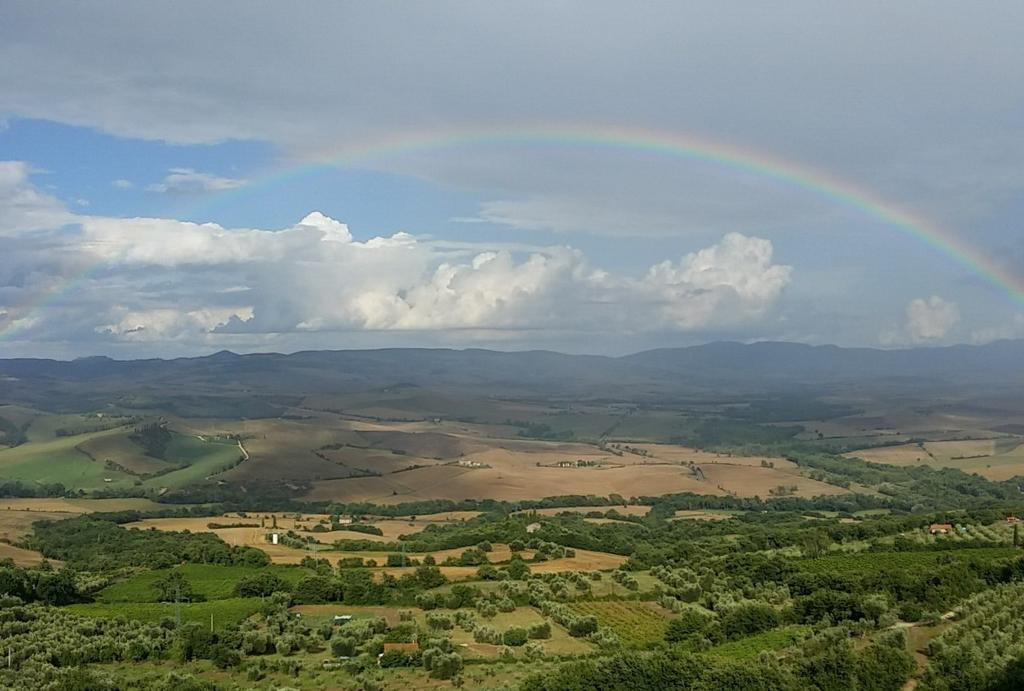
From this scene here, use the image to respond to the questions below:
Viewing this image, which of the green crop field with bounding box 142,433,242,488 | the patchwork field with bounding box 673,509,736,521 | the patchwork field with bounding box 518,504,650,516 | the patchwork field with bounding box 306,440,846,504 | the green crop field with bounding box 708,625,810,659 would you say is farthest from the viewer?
the green crop field with bounding box 142,433,242,488

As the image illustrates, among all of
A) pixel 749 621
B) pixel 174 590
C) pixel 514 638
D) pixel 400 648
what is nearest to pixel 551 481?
pixel 174 590

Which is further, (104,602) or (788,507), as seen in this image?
(788,507)

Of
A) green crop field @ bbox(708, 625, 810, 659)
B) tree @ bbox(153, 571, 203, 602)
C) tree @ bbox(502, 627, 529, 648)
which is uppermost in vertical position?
green crop field @ bbox(708, 625, 810, 659)

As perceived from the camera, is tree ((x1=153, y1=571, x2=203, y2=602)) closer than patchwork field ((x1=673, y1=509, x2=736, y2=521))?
Yes

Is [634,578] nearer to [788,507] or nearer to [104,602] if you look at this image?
[104,602]

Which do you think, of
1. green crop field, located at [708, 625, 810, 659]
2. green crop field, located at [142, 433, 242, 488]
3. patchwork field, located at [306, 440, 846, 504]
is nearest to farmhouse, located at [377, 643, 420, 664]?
green crop field, located at [708, 625, 810, 659]

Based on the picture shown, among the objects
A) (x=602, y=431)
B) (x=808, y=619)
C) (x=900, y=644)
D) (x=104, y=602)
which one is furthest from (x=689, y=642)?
(x=602, y=431)

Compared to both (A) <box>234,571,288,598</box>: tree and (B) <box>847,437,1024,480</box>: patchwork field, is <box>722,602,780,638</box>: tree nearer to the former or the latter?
(A) <box>234,571,288,598</box>: tree

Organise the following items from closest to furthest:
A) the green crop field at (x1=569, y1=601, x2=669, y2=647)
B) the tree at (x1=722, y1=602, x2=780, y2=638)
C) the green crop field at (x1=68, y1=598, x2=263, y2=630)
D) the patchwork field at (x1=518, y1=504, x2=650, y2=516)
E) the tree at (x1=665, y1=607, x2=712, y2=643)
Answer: the tree at (x1=722, y1=602, x2=780, y2=638) < the green crop field at (x1=569, y1=601, x2=669, y2=647) < the tree at (x1=665, y1=607, x2=712, y2=643) < the green crop field at (x1=68, y1=598, x2=263, y2=630) < the patchwork field at (x1=518, y1=504, x2=650, y2=516)
